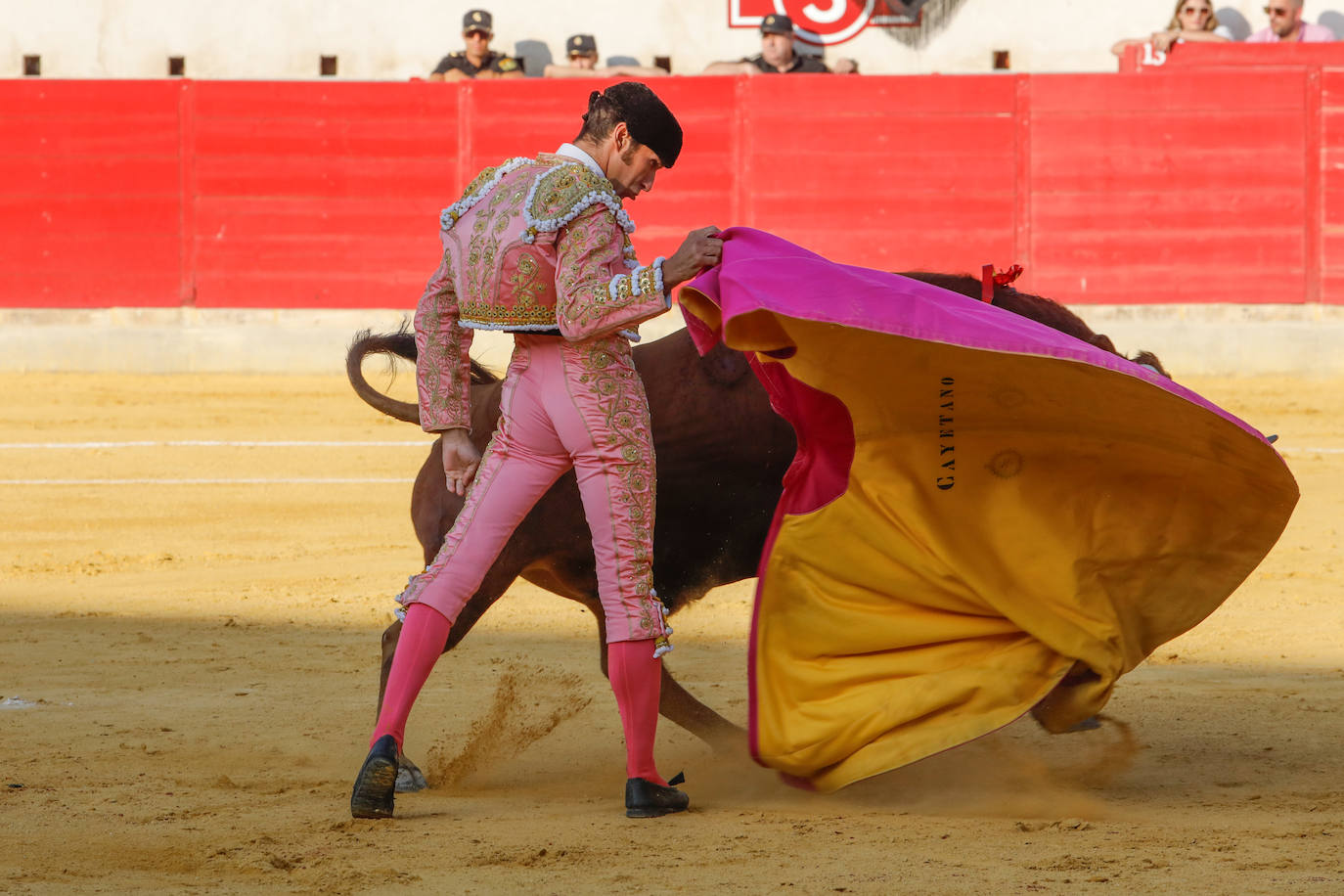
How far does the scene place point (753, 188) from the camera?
→ 33.8 ft

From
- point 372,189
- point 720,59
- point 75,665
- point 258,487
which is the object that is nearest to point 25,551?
point 258,487

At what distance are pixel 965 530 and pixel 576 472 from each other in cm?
65

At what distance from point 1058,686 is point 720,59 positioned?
9.48 meters

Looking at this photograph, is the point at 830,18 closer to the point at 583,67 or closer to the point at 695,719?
the point at 583,67

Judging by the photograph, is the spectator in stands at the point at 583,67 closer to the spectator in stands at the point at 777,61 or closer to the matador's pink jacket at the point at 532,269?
the spectator in stands at the point at 777,61

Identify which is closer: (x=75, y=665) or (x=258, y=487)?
(x=75, y=665)

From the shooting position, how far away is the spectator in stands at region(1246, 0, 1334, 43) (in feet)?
32.9

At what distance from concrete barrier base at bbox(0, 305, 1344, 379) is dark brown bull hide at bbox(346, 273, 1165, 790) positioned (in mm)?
6413

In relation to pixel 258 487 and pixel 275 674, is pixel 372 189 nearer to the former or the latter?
pixel 258 487

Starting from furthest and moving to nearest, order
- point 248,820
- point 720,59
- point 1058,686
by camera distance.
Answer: point 720,59
point 1058,686
point 248,820

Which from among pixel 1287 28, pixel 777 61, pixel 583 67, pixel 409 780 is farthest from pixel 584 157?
pixel 1287 28

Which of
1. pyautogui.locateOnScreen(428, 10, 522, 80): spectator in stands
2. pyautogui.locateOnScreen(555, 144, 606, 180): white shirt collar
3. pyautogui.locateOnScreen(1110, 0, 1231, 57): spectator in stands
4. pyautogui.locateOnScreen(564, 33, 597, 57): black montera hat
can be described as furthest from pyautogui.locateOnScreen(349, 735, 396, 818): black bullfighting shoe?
pyautogui.locateOnScreen(564, 33, 597, 57): black montera hat

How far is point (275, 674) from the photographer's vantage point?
12.6 ft

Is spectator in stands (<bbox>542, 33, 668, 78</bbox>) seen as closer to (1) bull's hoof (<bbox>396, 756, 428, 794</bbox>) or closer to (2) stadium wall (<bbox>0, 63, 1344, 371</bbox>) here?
(2) stadium wall (<bbox>0, 63, 1344, 371</bbox>)
